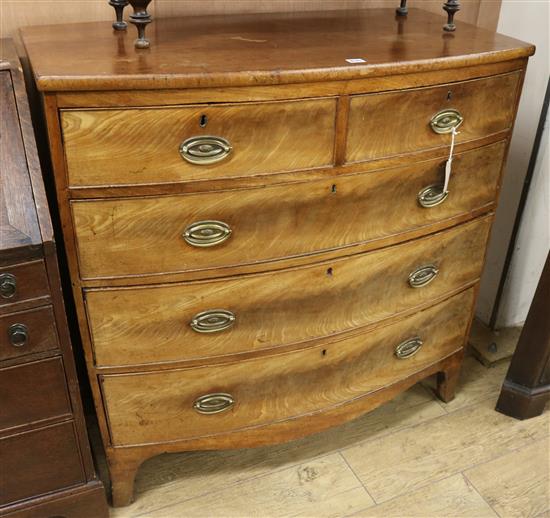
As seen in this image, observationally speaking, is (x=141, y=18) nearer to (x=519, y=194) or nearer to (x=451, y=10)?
(x=451, y=10)

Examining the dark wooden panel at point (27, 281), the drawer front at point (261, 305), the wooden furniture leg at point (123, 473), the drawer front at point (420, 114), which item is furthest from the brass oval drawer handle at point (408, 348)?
the dark wooden panel at point (27, 281)

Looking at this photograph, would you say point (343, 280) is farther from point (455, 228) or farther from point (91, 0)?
point (91, 0)

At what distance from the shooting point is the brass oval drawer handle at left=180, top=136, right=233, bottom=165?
1.21 m

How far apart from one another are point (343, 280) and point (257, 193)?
33 cm

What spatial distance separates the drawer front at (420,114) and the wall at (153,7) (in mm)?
562

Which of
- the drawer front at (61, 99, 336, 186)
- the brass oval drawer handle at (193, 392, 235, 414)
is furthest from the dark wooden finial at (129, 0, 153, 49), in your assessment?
the brass oval drawer handle at (193, 392, 235, 414)

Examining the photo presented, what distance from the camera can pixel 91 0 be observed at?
155cm

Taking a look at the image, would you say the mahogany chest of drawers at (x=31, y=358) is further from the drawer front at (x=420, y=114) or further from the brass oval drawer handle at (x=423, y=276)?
the brass oval drawer handle at (x=423, y=276)

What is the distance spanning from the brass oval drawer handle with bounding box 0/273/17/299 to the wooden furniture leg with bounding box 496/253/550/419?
136 centimetres

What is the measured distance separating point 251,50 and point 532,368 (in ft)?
4.10

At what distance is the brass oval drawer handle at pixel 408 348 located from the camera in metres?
1.72

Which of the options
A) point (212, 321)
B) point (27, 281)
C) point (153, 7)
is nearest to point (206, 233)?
point (212, 321)

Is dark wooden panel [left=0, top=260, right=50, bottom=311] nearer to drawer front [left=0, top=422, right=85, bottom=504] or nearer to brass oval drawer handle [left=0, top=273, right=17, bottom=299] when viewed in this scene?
brass oval drawer handle [left=0, top=273, right=17, bottom=299]

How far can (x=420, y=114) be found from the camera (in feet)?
4.53
